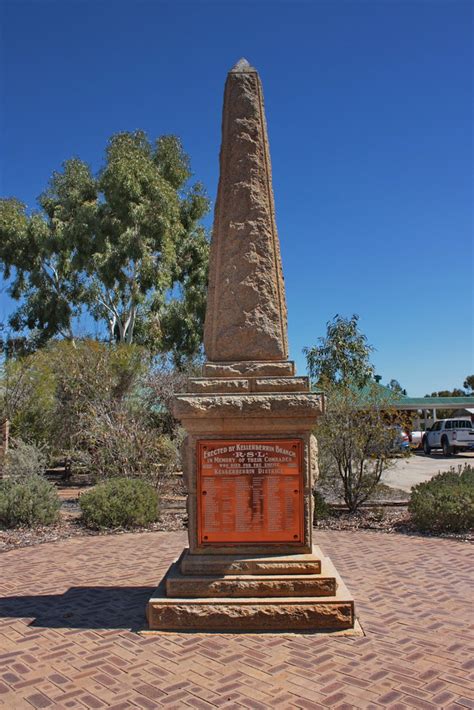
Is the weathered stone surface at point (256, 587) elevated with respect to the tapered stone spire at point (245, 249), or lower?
lower

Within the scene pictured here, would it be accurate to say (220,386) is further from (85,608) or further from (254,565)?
(85,608)

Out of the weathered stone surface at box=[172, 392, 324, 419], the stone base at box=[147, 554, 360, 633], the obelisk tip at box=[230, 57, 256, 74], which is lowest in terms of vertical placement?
Result: the stone base at box=[147, 554, 360, 633]

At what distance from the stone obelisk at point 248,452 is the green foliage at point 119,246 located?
19.1m

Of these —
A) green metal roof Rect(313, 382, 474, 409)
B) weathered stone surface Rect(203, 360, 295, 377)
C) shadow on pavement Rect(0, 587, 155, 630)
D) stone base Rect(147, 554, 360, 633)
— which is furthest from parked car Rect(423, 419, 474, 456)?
stone base Rect(147, 554, 360, 633)

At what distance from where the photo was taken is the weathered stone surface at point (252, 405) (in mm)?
4988

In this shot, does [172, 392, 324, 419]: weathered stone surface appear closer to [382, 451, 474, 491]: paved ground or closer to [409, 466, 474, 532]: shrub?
[409, 466, 474, 532]: shrub

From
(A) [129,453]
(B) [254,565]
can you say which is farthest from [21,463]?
(B) [254,565]

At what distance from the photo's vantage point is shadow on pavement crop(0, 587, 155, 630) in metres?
5.09

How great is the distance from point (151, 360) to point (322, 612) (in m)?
14.3

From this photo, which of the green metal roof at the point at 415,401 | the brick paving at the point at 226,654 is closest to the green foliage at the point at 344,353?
the green metal roof at the point at 415,401

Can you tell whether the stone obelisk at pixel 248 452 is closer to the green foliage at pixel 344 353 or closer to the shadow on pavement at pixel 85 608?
the shadow on pavement at pixel 85 608

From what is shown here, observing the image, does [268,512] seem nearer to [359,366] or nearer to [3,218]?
[359,366]

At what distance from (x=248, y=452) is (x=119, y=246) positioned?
2033 cm

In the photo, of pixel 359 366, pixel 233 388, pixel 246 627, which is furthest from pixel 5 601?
pixel 359 366
